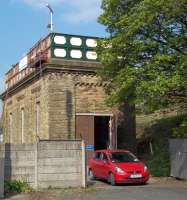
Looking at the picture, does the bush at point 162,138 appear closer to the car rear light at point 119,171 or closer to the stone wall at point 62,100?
the car rear light at point 119,171

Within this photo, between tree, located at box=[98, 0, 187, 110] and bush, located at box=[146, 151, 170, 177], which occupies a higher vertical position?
tree, located at box=[98, 0, 187, 110]

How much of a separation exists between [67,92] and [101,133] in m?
6.00

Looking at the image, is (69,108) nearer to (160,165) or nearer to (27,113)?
(27,113)

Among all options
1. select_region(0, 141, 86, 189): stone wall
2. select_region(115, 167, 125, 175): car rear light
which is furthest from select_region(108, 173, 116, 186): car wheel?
select_region(0, 141, 86, 189): stone wall

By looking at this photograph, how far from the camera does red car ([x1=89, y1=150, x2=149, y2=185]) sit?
24.1 metres

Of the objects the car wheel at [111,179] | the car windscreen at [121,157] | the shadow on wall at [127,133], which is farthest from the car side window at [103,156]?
the shadow on wall at [127,133]

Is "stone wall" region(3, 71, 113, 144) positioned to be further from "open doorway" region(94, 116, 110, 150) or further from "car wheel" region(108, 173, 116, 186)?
"car wheel" region(108, 173, 116, 186)

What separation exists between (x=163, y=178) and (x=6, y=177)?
29.4ft

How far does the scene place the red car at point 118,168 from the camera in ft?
79.0

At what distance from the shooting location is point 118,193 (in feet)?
67.6

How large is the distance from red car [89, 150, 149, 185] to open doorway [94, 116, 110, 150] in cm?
968

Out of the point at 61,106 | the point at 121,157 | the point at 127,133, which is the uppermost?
the point at 61,106

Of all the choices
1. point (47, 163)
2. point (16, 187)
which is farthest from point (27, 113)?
point (16, 187)

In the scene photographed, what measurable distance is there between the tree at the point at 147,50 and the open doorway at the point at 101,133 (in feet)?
34.6
